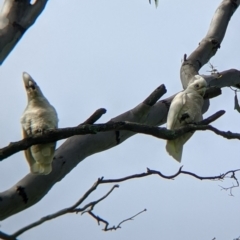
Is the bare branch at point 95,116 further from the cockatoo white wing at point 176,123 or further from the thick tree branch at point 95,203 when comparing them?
the cockatoo white wing at point 176,123

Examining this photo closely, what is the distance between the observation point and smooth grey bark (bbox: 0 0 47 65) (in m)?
2.85

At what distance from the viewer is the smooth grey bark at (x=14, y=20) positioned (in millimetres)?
2854

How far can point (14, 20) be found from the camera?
9.61 feet

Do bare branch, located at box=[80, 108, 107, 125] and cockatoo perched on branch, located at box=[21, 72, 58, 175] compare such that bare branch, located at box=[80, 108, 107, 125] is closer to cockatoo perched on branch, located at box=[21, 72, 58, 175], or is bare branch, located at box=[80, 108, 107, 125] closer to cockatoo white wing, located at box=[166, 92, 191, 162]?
cockatoo perched on branch, located at box=[21, 72, 58, 175]

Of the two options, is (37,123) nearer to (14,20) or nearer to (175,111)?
(14,20)

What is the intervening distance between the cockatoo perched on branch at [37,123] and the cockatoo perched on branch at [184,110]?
70 centimetres

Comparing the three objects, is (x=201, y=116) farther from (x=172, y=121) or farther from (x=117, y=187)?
(x=117, y=187)

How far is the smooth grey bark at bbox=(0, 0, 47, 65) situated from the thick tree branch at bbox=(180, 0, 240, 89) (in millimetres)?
1282

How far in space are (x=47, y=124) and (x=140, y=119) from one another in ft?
1.75

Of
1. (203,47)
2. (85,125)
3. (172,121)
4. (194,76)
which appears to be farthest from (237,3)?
Result: (85,125)

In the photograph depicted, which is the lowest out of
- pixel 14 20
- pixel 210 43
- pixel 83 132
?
pixel 83 132

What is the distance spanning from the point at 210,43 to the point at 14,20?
1.67 metres

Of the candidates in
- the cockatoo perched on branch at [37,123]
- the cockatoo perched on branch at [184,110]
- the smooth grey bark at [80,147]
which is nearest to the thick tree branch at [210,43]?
the smooth grey bark at [80,147]

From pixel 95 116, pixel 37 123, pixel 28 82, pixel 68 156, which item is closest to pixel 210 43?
pixel 28 82
